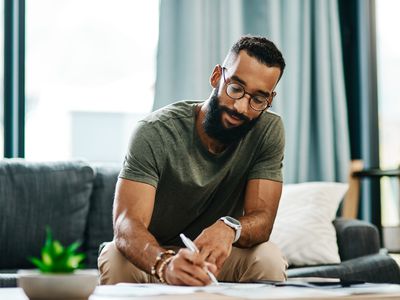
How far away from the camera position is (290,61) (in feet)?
12.7

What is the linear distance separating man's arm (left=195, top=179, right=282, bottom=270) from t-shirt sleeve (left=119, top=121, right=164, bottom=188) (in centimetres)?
25

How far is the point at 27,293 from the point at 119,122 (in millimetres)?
2461

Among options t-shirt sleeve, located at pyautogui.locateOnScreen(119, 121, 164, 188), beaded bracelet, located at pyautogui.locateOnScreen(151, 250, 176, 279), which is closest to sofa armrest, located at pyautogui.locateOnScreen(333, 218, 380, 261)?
t-shirt sleeve, located at pyautogui.locateOnScreen(119, 121, 164, 188)

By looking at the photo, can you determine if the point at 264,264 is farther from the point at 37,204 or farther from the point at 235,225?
the point at 37,204

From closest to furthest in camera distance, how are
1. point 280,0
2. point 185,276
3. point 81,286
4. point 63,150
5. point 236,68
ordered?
point 81,286, point 185,276, point 236,68, point 63,150, point 280,0

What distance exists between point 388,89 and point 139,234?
2.44 metres

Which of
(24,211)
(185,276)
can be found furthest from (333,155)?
(185,276)

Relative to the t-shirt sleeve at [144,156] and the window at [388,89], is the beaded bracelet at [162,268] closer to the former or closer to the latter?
the t-shirt sleeve at [144,156]

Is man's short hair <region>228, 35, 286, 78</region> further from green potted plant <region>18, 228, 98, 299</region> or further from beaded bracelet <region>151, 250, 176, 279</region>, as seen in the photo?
green potted plant <region>18, 228, 98, 299</region>

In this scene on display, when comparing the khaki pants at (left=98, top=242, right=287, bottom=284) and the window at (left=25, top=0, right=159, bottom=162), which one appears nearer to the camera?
the khaki pants at (left=98, top=242, right=287, bottom=284)

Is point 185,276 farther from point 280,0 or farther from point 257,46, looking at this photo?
point 280,0

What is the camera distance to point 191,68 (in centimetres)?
368

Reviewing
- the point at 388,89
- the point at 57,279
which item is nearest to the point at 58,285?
the point at 57,279

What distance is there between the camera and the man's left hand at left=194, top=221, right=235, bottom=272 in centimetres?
186
